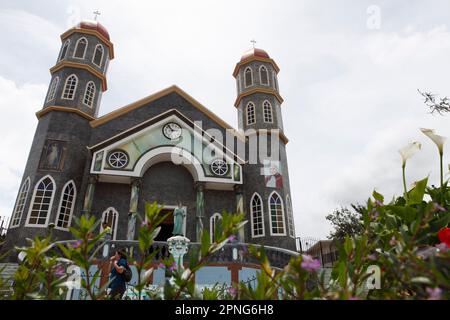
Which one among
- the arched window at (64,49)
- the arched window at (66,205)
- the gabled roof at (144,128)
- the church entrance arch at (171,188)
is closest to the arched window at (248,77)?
the gabled roof at (144,128)

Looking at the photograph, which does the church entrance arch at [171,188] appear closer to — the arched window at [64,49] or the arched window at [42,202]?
the arched window at [42,202]

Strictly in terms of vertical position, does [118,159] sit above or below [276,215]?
above

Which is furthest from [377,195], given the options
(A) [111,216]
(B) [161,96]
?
(B) [161,96]

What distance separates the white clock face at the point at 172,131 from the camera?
1742cm

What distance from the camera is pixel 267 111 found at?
22.0 metres

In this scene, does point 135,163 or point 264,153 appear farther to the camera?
point 264,153

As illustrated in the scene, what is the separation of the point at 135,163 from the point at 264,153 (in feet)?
29.0

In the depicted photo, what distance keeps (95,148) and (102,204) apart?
325cm

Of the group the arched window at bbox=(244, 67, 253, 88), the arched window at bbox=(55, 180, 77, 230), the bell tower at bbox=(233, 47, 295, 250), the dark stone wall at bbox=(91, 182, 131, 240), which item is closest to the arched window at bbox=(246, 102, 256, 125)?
the bell tower at bbox=(233, 47, 295, 250)

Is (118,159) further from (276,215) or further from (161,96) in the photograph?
(276,215)

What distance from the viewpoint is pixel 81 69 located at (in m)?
19.5

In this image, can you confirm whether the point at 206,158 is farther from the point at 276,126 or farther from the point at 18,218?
the point at 18,218

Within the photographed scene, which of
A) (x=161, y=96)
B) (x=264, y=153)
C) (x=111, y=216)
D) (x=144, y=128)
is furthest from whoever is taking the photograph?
(x=161, y=96)
